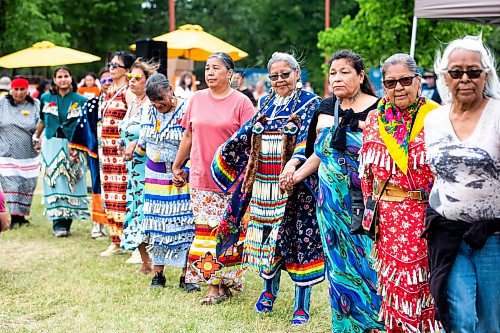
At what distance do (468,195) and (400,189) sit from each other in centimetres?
74

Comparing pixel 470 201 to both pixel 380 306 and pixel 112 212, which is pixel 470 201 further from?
pixel 112 212

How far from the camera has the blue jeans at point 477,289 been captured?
144 inches

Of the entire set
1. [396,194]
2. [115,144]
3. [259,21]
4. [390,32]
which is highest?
[259,21]

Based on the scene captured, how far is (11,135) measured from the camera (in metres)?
10.4

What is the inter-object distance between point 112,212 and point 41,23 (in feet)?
50.9

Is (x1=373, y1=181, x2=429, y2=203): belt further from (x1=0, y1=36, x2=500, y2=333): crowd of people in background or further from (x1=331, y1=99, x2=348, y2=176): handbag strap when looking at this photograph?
(x1=331, y1=99, x2=348, y2=176): handbag strap

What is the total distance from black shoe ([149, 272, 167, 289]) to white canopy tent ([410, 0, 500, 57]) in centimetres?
397

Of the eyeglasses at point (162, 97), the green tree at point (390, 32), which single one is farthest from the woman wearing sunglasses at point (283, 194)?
the green tree at point (390, 32)

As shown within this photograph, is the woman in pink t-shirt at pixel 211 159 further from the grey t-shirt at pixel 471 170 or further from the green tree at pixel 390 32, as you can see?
the green tree at pixel 390 32

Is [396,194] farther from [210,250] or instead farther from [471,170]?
[210,250]

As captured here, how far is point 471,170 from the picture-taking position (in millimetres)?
3602

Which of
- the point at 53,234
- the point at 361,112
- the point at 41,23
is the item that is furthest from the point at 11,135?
the point at 41,23

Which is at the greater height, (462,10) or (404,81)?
(462,10)

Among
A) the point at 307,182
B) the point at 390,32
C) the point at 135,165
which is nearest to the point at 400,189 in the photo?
the point at 307,182
